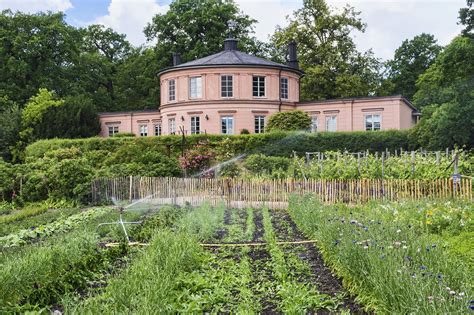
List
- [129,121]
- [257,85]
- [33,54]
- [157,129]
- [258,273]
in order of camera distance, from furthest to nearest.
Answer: [33,54] < [129,121] < [157,129] < [257,85] < [258,273]

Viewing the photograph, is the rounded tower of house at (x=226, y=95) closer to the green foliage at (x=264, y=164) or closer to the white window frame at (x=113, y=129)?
the white window frame at (x=113, y=129)

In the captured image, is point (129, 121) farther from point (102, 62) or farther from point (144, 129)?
point (102, 62)

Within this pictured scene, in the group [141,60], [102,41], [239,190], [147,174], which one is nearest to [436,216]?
[239,190]

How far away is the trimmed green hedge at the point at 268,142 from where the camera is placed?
33.3 m

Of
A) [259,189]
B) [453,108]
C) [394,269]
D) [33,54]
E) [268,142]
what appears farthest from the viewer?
[33,54]

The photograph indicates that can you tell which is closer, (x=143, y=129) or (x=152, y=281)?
(x=152, y=281)

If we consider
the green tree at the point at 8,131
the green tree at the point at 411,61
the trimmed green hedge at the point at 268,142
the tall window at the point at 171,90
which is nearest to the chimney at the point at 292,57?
the tall window at the point at 171,90

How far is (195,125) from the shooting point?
4284 centimetres

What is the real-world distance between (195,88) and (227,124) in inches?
157

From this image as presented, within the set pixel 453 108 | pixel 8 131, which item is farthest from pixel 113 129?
pixel 453 108

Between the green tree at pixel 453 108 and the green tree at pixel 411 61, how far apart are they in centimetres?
3029

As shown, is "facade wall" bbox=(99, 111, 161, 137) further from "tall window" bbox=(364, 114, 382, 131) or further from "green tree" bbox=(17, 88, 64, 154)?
"tall window" bbox=(364, 114, 382, 131)

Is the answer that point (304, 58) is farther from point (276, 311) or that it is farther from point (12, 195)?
point (276, 311)

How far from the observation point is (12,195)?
22.4 metres
